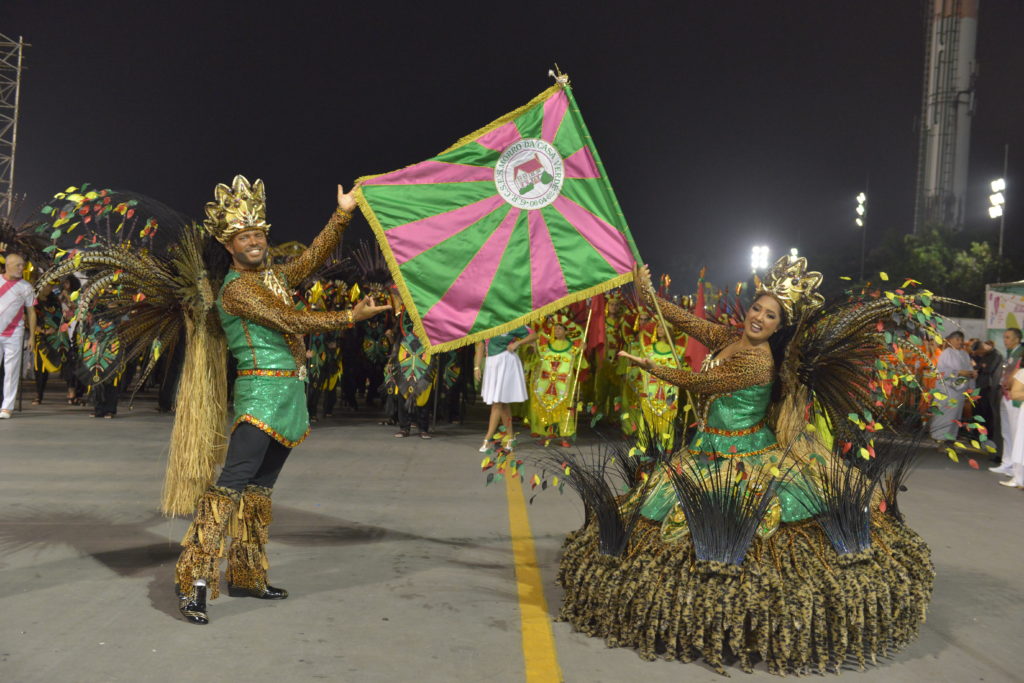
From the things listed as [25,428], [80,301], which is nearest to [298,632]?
[80,301]

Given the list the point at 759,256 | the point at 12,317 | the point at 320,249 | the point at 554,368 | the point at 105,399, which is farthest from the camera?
the point at 759,256

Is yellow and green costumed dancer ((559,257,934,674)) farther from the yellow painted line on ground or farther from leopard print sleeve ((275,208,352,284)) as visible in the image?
leopard print sleeve ((275,208,352,284))

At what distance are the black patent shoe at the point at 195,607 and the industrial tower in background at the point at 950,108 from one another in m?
70.6

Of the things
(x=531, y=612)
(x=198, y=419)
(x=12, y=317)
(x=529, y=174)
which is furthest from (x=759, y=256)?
(x=531, y=612)

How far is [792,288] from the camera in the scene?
14.8ft

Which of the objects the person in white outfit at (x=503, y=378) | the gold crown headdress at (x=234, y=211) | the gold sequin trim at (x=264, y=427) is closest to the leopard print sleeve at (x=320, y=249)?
the gold crown headdress at (x=234, y=211)

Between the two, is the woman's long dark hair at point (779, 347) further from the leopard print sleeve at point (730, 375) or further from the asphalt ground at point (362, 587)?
the asphalt ground at point (362, 587)

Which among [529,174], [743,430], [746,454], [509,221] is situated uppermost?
[529,174]

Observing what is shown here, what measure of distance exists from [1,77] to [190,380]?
28626 millimetres

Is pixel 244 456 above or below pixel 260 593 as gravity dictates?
above

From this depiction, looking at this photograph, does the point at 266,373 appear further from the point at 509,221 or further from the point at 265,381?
the point at 509,221

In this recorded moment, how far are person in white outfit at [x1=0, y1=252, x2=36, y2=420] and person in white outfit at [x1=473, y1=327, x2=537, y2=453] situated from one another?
571 centimetres

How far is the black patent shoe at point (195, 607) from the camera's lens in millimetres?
4207

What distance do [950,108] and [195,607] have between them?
74503mm
